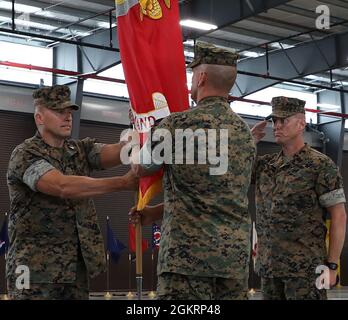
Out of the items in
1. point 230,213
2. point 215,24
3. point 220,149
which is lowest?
point 230,213

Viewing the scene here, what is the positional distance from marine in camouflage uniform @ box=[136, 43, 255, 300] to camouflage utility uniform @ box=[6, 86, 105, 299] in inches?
30.0

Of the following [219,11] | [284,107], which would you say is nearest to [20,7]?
[219,11]

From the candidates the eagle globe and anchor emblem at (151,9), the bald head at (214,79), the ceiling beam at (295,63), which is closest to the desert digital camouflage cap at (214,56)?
the bald head at (214,79)

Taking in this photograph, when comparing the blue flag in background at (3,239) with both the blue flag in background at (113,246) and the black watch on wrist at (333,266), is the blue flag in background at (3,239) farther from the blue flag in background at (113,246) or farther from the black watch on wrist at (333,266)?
the black watch on wrist at (333,266)

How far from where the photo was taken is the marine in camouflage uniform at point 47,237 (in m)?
3.88

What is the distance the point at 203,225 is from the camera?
324cm

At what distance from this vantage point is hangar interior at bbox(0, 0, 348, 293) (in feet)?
45.7

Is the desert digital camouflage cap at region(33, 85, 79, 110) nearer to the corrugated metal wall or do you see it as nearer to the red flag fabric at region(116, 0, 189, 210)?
the red flag fabric at region(116, 0, 189, 210)

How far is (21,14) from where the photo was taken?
13.9 metres

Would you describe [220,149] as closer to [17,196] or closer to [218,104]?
[218,104]

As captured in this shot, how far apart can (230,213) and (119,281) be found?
44.6 feet

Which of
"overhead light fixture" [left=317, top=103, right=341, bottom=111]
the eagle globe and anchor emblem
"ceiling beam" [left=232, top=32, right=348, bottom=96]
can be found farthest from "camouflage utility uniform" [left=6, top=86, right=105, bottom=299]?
"overhead light fixture" [left=317, top=103, right=341, bottom=111]
